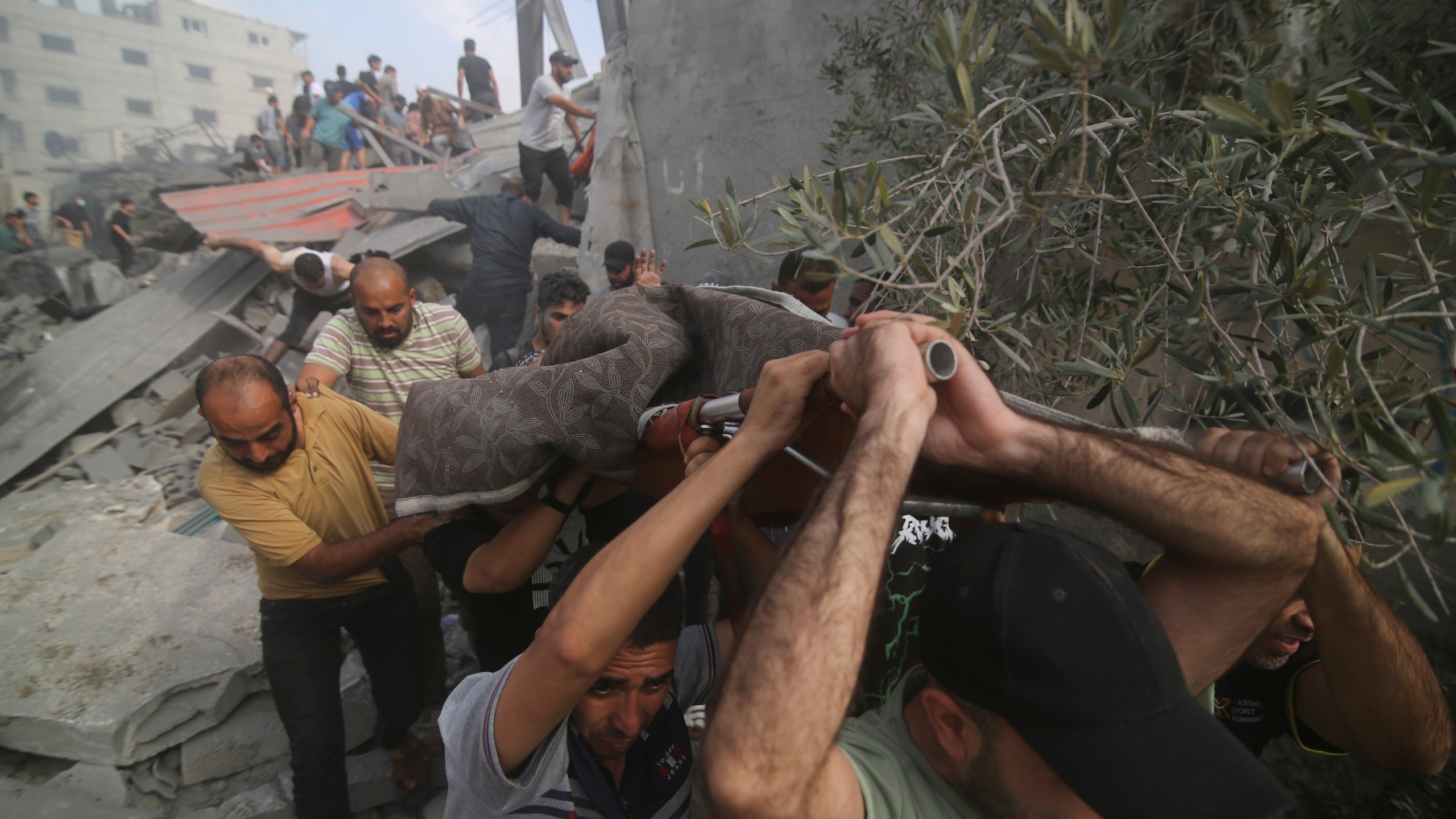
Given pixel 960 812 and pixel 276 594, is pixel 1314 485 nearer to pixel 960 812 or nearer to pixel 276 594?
pixel 960 812

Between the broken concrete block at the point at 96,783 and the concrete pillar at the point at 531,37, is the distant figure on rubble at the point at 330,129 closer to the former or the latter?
the concrete pillar at the point at 531,37

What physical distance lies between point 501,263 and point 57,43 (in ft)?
70.0

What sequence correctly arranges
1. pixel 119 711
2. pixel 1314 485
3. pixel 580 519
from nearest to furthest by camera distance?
pixel 1314 485 < pixel 580 519 < pixel 119 711

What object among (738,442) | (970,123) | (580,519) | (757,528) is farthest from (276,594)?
(970,123)

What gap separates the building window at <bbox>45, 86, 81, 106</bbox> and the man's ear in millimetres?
23894

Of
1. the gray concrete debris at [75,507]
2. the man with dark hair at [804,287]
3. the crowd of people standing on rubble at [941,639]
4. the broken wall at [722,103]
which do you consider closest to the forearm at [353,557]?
the crowd of people standing on rubble at [941,639]

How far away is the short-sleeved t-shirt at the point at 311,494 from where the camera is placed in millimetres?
2713

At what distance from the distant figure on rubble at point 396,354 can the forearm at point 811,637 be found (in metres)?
3.04

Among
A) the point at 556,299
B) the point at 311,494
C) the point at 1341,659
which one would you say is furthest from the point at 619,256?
the point at 1341,659

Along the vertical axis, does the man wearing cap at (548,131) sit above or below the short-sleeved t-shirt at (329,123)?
below

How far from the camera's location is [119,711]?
11.0 ft

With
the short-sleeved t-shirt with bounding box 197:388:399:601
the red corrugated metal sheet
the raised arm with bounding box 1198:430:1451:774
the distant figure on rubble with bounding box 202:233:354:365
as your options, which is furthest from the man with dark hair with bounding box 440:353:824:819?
the red corrugated metal sheet

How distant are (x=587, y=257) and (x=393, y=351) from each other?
2772 millimetres

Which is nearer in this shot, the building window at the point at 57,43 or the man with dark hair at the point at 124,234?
the man with dark hair at the point at 124,234
